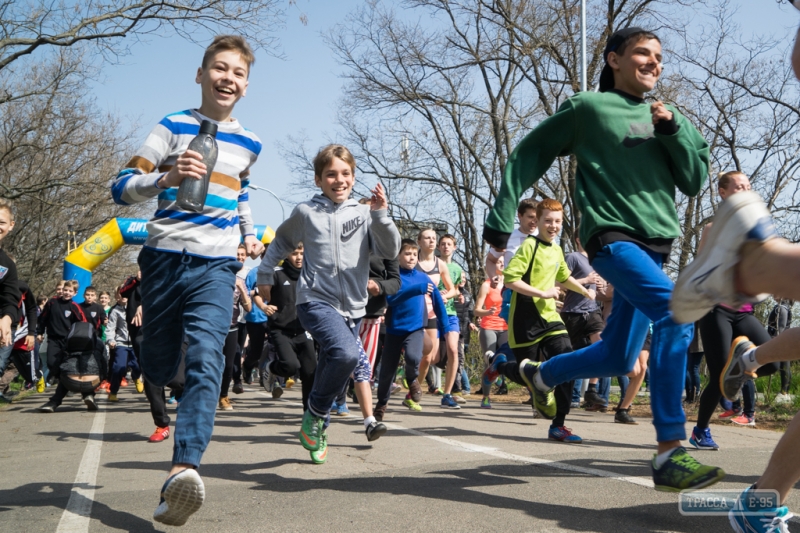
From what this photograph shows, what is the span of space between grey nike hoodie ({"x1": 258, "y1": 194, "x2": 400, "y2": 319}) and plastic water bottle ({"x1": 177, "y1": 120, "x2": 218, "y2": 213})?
1.59 m

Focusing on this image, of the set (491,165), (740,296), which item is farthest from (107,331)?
(491,165)

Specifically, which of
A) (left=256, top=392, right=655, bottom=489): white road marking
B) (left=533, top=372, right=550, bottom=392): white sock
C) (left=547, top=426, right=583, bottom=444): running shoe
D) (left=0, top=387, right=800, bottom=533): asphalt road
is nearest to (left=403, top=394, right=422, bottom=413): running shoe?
(left=0, top=387, right=800, bottom=533): asphalt road

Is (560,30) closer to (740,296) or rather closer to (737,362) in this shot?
(737,362)

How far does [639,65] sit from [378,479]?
8.64 feet

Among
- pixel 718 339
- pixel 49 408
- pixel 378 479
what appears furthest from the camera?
pixel 49 408

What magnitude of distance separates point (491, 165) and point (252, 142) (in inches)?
1094

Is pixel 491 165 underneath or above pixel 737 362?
above

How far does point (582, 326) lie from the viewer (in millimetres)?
9312

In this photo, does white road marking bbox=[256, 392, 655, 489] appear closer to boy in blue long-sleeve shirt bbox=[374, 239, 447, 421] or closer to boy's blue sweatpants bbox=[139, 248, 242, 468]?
boy in blue long-sleeve shirt bbox=[374, 239, 447, 421]

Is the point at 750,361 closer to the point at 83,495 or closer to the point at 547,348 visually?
the point at 547,348

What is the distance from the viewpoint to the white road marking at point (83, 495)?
11.6ft

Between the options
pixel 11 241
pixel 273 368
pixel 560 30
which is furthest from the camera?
pixel 11 241

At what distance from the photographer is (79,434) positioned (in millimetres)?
7789

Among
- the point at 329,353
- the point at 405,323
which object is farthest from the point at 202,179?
the point at 405,323
